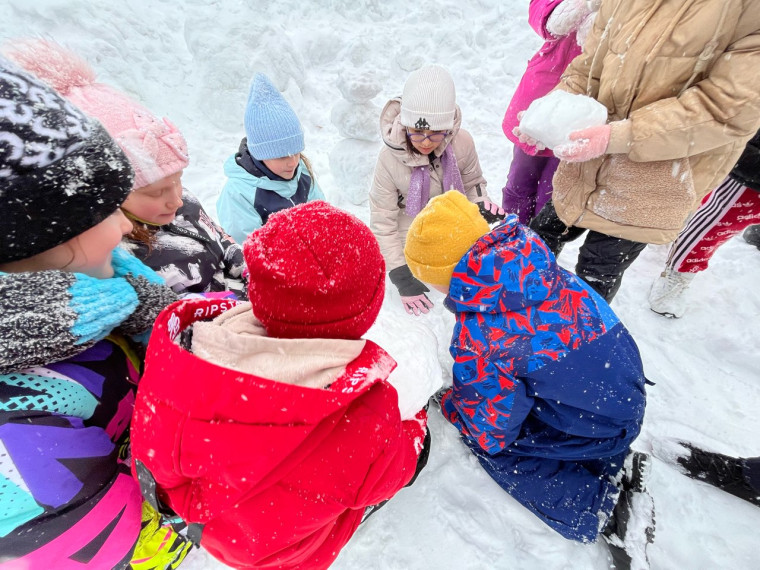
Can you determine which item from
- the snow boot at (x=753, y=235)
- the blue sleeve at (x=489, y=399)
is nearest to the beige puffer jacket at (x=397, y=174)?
the blue sleeve at (x=489, y=399)

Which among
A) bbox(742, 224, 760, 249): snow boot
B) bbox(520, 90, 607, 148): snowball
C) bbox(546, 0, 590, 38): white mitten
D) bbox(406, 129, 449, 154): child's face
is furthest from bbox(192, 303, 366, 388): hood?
bbox(742, 224, 760, 249): snow boot

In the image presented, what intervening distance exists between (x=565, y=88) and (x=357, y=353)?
6.14 feet

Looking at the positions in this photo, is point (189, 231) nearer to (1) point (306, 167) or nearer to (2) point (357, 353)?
(2) point (357, 353)

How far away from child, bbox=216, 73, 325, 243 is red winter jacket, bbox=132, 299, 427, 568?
A: 51.7 inches

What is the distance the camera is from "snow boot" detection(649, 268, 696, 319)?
2476 millimetres

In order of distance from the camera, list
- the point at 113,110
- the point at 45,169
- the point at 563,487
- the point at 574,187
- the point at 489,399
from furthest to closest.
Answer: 1. the point at 574,187
2. the point at 563,487
3. the point at 489,399
4. the point at 113,110
5. the point at 45,169

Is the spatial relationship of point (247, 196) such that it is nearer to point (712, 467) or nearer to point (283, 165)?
point (283, 165)

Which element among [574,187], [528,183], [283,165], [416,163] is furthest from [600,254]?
[283,165]

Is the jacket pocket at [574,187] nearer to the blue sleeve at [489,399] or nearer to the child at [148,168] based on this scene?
the blue sleeve at [489,399]

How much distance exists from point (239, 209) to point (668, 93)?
211 cm

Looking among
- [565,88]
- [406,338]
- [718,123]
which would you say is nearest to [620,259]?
[718,123]

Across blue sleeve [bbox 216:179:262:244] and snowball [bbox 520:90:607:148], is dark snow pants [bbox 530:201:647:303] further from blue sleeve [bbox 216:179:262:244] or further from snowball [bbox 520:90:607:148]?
blue sleeve [bbox 216:179:262:244]

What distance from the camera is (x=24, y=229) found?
0.66 meters

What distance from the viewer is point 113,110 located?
1.14m
